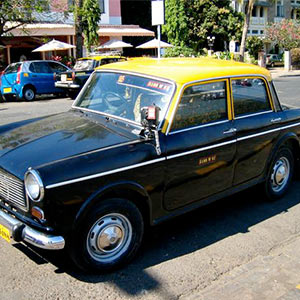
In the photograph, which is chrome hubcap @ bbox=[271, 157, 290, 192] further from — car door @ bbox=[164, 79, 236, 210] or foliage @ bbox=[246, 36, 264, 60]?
foliage @ bbox=[246, 36, 264, 60]

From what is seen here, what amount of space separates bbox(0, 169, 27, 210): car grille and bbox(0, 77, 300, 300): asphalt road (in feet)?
2.13

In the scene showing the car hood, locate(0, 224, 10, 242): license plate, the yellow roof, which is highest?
the yellow roof

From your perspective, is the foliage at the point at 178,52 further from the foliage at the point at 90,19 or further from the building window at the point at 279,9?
the building window at the point at 279,9

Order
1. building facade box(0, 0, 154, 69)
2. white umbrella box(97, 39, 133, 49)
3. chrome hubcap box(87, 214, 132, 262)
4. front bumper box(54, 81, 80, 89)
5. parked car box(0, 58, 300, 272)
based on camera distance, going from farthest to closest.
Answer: white umbrella box(97, 39, 133, 49) → building facade box(0, 0, 154, 69) → front bumper box(54, 81, 80, 89) → chrome hubcap box(87, 214, 132, 262) → parked car box(0, 58, 300, 272)

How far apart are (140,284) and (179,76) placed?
2.06 m

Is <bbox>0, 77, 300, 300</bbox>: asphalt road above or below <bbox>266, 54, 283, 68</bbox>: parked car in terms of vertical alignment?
above

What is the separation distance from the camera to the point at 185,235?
4.47 meters

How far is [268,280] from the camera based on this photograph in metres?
3.64

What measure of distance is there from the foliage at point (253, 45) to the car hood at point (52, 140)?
3744 cm

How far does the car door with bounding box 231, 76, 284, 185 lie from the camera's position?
4.71 metres

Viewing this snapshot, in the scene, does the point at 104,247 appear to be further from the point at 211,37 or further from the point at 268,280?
the point at 211,37

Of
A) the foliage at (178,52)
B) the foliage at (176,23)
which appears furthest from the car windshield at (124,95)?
the foliage at (176,23)

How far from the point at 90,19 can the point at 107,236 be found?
72.3 feet

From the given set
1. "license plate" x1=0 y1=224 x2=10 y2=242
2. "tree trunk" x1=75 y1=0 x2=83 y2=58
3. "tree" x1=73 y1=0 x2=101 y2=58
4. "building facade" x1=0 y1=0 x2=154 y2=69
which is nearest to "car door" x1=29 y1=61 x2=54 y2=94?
"tree trunk" x1=75 y1=0 x2=83 y2=58
